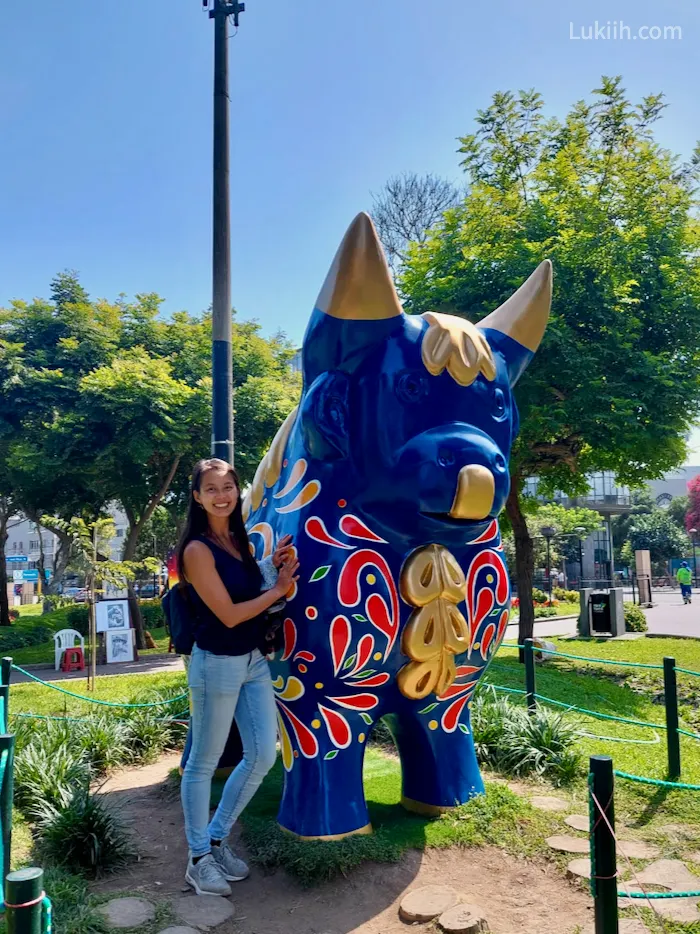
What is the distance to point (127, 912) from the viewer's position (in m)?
3.19

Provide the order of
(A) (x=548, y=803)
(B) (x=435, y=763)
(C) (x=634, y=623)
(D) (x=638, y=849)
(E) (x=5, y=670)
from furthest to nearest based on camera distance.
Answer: (C) (x=634, y=623), (E) (x=5, y=670), (A) (x=548, y=803), (B) (x=435, y=763), (D) (x=638, y=849)

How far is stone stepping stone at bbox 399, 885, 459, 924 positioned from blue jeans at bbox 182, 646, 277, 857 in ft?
2.67

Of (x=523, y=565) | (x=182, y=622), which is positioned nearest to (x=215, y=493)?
(x=182, y=622)

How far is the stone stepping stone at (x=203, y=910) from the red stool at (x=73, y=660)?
9905mm

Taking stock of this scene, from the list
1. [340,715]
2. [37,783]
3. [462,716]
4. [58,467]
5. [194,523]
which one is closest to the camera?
[194,523]

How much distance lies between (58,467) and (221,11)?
8688 mm

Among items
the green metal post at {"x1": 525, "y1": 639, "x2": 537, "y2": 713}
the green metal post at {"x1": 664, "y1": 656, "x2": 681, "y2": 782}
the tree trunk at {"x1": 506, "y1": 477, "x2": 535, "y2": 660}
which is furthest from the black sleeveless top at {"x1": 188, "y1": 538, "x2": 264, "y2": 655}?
the tree trunk at {"x1": 506, "y1": 477, "x2": 535, "y2": 660}

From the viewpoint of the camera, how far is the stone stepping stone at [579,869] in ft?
11.4

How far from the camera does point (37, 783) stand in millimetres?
4586

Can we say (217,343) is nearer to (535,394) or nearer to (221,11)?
(221,11)

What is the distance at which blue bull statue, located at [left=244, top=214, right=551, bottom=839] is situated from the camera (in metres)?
3.37

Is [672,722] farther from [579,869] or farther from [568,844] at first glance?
[579,869]

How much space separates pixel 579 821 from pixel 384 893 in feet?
4.38

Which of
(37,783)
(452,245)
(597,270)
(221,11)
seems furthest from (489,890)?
(452,245)
